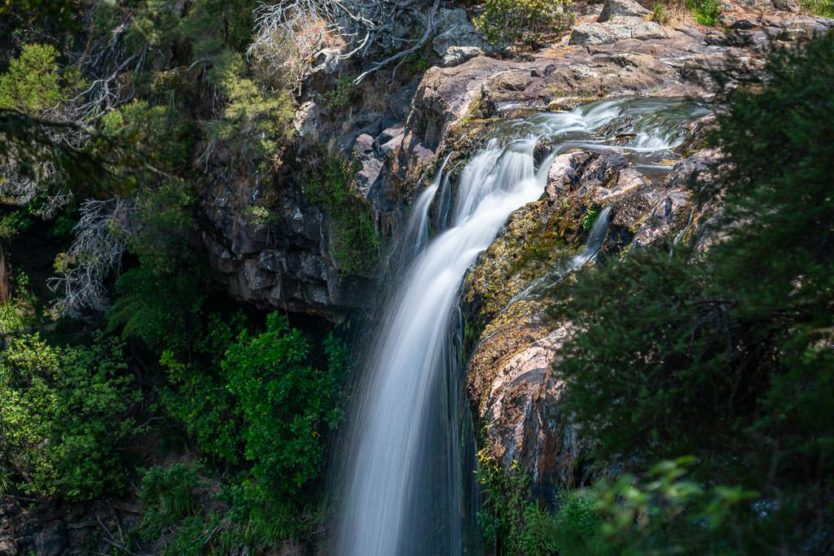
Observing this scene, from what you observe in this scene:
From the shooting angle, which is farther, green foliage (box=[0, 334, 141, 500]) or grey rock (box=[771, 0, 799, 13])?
green foliage (box=[0, 334, 141, 500])

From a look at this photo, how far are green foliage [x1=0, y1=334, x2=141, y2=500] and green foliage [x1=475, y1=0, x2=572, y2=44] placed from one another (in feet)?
30.5

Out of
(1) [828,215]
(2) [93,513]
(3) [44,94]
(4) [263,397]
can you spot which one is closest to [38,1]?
(1) [828,215]

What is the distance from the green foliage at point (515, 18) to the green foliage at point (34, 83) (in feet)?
26.9

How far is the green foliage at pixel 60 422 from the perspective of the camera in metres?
15.1

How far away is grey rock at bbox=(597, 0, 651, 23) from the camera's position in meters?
14.0

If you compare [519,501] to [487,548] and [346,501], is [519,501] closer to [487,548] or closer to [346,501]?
[487,548]

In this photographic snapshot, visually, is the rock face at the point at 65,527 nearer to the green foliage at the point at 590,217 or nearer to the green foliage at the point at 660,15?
the green foliage at the point at 590,217

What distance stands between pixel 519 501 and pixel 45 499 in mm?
12351

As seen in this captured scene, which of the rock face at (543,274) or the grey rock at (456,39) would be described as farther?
the grey rock at (456,39)

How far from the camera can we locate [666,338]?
4379mm

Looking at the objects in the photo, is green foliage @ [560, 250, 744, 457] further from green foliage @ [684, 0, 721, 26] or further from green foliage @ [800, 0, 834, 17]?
green foliage @ [800, 0, 834, 17]

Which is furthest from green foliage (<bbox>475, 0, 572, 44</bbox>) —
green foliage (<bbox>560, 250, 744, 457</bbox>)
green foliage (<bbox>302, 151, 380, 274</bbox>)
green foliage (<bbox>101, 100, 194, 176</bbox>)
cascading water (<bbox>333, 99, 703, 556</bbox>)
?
green foliage (<bbox>560, 250, 744, 457</bbox>)

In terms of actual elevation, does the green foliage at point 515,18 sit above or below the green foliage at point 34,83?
below

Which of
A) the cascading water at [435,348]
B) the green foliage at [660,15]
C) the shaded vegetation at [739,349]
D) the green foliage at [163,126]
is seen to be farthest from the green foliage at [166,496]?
the shaded vegetation at [739,349]
